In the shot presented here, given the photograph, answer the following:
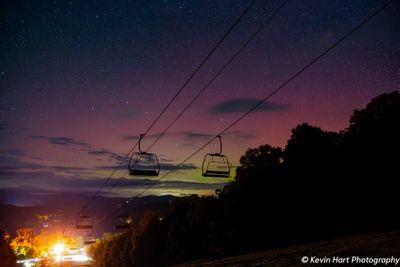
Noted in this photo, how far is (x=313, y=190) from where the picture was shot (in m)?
39.5

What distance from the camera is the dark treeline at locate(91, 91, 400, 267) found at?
37406 mm

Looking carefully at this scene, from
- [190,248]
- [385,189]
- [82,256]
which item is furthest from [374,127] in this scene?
[82,256]

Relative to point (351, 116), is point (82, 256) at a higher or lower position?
lower

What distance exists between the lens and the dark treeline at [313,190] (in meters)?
37.4

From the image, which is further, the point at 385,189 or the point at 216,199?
the point at 216,199

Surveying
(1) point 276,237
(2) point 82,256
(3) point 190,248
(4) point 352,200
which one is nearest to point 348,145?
(4) point 352,200

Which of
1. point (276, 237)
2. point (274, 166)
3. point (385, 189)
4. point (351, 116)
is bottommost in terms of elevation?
point (276, 237)

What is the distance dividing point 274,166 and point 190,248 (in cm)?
1320

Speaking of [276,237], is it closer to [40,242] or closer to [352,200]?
[352,200]

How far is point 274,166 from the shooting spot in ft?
137

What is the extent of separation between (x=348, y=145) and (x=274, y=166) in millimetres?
7264

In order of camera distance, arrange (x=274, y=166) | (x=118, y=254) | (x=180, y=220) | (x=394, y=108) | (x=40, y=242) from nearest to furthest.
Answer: (x=394, y=108) → (x=274, y=166) → (x=180, y=220) → (x=118, y=254) → (x=40, y=242)

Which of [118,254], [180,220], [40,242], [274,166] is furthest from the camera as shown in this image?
[40,242]

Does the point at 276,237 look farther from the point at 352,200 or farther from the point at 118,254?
the point at 118,254
